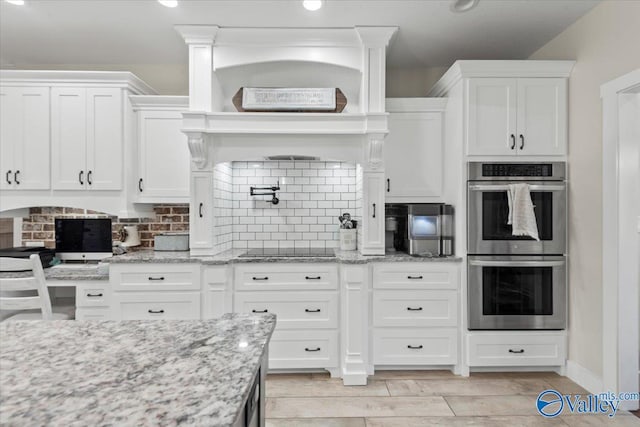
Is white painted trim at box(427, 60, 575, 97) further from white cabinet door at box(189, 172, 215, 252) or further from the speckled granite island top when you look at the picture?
the speckled granite island top

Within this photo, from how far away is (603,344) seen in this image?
248cm

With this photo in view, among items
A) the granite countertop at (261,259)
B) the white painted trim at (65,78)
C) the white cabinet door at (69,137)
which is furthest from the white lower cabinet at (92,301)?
the white painted trim at (65,78)

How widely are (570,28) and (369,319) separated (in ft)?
8.93

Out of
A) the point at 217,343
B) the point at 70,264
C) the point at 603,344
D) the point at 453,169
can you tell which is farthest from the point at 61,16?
the point at 603,344

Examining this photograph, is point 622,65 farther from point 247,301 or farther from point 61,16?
point 61,16

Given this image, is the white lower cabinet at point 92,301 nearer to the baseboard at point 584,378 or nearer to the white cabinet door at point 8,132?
the white cabinet door at point 8,132

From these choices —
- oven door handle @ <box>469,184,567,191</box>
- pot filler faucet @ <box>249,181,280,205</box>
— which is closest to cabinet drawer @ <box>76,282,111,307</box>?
pot filler faucet @ <box>249,181,280,205</box>

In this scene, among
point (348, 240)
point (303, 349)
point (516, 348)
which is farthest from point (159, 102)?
point (516, 348)

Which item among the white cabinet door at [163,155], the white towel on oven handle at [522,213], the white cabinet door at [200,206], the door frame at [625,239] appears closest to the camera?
the door frame at [625,239]

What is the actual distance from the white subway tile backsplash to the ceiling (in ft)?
3.89

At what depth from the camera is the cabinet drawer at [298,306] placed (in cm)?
281

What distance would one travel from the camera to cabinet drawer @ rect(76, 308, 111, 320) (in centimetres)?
281

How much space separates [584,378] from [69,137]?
440 cm

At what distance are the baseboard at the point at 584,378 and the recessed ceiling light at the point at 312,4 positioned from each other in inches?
125
